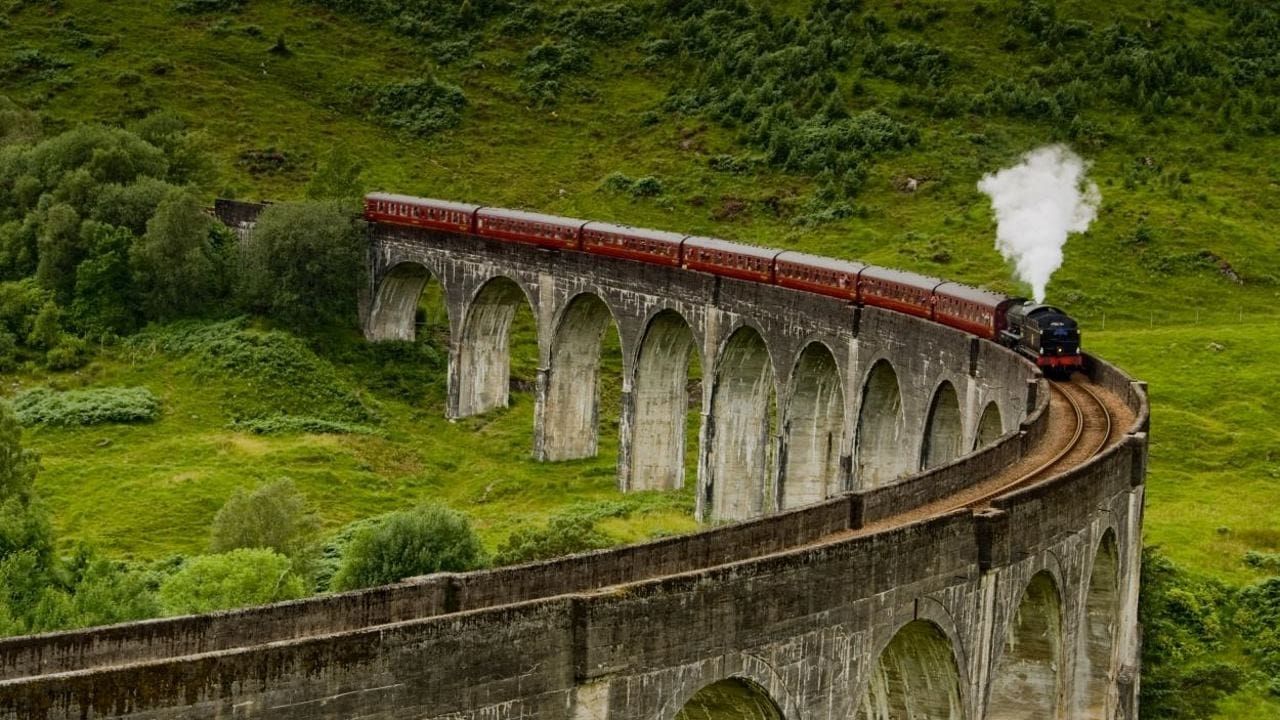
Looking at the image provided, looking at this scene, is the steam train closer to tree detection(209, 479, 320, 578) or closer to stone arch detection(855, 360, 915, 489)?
stone arch detection(855, 360, 915, 489)

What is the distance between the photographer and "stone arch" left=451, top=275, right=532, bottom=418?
251 feet

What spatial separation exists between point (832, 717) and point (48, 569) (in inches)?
858

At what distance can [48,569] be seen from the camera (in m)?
40.7

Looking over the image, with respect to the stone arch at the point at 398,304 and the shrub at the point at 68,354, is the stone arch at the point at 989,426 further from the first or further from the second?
the shrub at the point at 68,354

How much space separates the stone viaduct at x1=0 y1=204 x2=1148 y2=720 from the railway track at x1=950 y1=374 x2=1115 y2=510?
0.70m

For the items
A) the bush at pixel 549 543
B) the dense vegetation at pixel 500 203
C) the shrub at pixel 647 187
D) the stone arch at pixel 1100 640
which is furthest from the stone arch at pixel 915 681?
the shrub at pixel 647 187

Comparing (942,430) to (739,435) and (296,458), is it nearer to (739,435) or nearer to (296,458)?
(739,435)

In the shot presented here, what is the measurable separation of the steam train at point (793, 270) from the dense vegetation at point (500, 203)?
6.23 m

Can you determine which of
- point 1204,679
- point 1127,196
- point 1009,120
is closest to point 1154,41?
point 1009,120

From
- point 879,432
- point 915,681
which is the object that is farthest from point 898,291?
point 915,681

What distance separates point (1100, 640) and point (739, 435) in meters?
25.0

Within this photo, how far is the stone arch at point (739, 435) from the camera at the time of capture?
62312 millimetres

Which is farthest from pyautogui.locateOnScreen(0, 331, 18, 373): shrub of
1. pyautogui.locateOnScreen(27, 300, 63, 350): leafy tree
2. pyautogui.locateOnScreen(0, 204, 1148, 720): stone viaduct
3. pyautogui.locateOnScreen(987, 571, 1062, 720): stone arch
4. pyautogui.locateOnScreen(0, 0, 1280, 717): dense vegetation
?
pyautogui.locateOnScreen(987, 571, 1062, 720): stone arch

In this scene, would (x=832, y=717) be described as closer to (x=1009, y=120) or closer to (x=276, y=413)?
(x=276, y=413)
